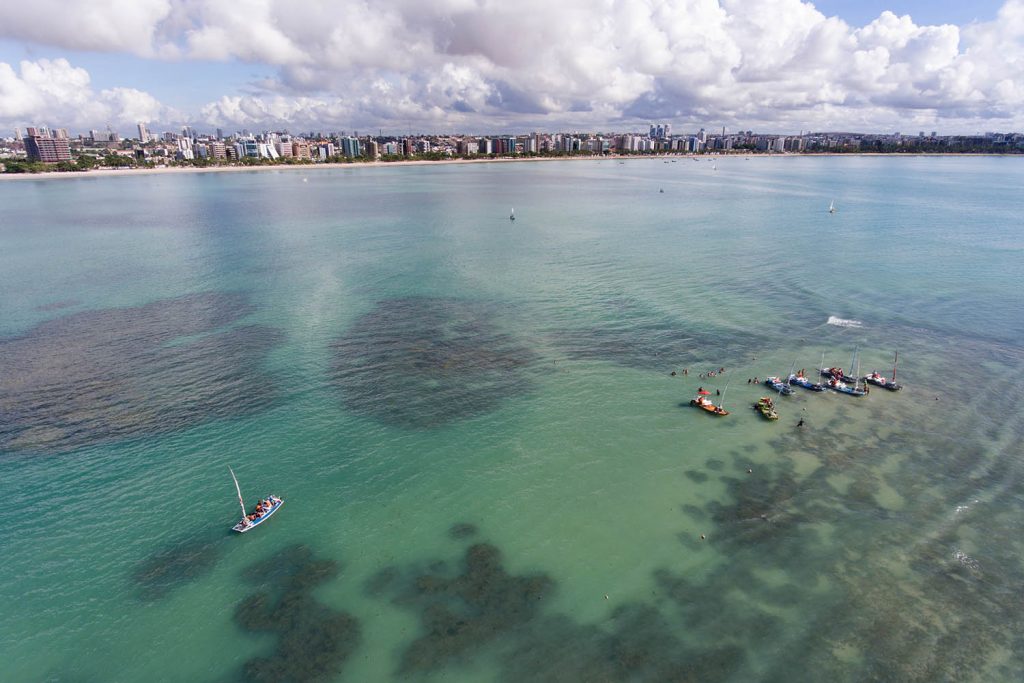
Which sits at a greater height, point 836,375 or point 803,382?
point 836,375

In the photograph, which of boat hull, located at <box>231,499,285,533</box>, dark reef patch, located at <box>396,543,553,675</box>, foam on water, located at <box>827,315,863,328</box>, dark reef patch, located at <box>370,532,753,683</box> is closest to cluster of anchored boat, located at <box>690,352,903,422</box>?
foam on water, located at <box>827,315,863,328</box>

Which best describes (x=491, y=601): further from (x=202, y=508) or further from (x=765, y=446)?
(x=765, y=446)

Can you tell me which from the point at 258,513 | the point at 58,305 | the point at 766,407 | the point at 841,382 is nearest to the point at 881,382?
the point at 841,382

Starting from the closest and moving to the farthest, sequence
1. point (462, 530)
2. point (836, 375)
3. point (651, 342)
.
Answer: point (462, 530) < point (836, 375) < point (651, 342)

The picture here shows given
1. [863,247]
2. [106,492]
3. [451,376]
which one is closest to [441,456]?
[451,376]

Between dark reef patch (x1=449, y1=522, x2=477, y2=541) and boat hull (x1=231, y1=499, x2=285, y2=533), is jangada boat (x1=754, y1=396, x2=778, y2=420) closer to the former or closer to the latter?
dark reef patch (x1=449, y1=522, x2=477, y2=541)

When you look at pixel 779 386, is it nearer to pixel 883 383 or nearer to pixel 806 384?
pixel 806 384

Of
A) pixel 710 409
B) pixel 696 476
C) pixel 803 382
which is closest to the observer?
pixel 696 476
